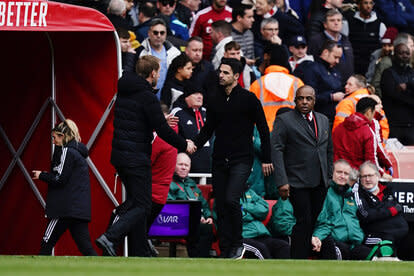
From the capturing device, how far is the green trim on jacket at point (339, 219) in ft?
46.8

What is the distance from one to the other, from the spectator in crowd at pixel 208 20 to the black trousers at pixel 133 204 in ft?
20.7

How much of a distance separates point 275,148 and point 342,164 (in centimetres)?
117

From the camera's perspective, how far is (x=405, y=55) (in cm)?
1862

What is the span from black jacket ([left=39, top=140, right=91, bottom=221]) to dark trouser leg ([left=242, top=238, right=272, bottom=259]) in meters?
2.03

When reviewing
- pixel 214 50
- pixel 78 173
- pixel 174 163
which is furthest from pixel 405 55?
pixel 78 173

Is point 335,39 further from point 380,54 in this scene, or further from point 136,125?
point 136,125

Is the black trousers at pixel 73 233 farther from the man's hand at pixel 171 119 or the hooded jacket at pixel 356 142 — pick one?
the hooded jacket at pixel 356 142

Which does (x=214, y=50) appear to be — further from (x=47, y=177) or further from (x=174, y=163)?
(x=47, y=177)

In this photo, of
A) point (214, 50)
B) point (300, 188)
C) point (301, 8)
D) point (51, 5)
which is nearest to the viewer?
point (51, 5)

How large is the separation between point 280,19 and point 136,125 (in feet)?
26.1

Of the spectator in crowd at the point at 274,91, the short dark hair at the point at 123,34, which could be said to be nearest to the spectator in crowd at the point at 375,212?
the spectator in crowd at the point at 274,91

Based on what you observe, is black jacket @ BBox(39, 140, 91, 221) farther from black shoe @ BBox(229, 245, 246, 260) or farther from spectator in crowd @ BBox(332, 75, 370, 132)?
spectator in crowd @ BBox(332, 75, 370, 132)

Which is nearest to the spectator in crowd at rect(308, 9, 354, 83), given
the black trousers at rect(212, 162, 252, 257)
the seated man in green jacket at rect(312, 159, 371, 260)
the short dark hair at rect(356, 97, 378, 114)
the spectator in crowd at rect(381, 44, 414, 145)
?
the spectator in crowd at rect(381, 44, 414, 145)

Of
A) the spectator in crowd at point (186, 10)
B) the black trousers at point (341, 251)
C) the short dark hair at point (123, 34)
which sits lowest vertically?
the black trousers at point (341, 251)
